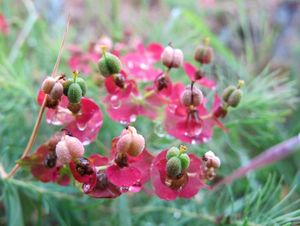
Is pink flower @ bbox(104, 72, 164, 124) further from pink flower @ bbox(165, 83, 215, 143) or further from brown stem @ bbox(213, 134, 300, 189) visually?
brown stem @ bbox(213, 134, 300, 189)

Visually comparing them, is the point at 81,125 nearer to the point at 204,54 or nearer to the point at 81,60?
the point at 204,54

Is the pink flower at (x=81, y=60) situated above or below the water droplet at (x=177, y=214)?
above

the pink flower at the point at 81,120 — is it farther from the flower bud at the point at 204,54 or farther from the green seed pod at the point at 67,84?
the flower bud at the point at 204,54

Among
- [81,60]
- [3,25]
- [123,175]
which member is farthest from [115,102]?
[3,25]

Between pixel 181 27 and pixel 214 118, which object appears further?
pixel 181 27

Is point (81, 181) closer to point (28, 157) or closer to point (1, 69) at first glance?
point (28, 157)

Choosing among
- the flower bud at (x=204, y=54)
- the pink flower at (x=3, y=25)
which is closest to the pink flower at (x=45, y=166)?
the flower bud at (x=204, y=54)

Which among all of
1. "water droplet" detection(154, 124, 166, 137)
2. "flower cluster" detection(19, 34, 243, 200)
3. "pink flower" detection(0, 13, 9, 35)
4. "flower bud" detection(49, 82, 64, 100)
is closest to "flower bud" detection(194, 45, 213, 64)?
"flower cluster" detection(19, 34, 243, 200)

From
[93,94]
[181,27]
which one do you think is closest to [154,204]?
[93,94]
